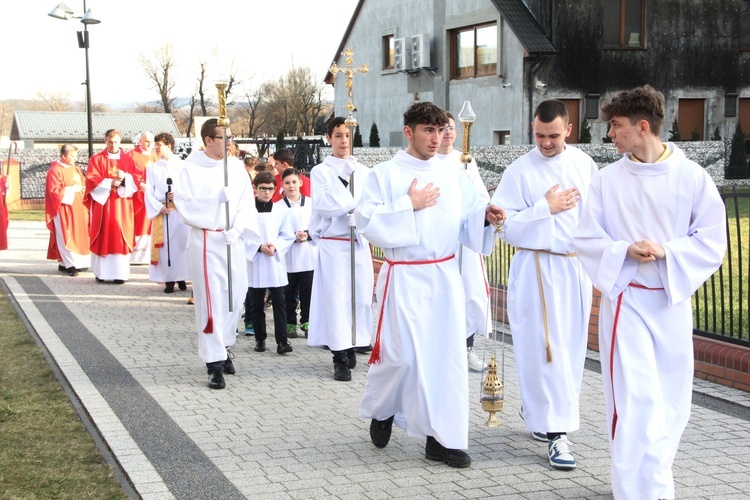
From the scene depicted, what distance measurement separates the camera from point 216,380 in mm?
8117

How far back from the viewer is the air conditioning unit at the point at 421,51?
110 feet

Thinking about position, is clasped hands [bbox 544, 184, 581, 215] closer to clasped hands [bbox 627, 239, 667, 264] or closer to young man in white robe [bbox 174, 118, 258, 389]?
clasped hands [bbox 627, 239, 667, 264]

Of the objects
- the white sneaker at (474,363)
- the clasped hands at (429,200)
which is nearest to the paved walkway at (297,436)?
the white sneaker at (474,363)

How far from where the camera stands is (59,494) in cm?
548

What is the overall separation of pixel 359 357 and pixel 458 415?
3586 millimetres

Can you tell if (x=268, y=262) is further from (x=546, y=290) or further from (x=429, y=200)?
(x=546, y=290)

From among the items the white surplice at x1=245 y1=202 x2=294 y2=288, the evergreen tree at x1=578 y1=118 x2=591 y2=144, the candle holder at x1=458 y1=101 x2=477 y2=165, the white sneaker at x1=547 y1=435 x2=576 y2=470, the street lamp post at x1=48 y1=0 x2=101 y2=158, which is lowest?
the white sneaker at x1=547 y1=435 x2=576 y2=470

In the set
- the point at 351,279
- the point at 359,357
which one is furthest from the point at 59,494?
the point at 359,357

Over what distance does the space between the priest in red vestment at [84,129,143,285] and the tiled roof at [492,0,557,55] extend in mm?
16625

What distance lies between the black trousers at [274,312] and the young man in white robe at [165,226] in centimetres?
410

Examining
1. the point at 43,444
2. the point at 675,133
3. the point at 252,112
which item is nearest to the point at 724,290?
the point at 43,444

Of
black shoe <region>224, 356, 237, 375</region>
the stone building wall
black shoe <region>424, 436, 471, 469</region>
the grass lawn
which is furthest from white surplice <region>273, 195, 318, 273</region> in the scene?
the stone building wall

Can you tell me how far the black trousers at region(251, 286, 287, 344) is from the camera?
9.58 m

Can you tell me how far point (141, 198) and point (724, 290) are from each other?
30.9ft
